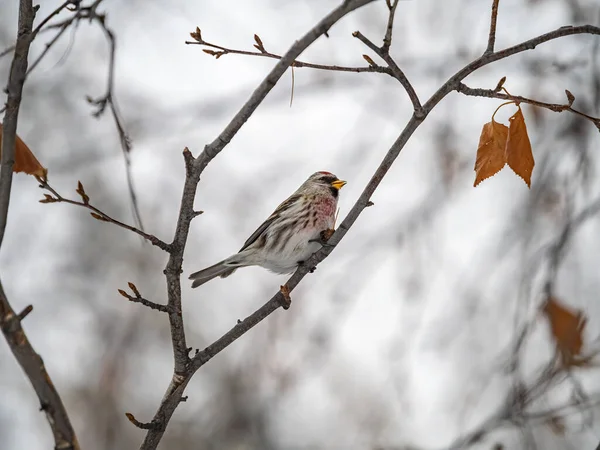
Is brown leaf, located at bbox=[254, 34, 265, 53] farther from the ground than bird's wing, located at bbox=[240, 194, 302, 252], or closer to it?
closer to it

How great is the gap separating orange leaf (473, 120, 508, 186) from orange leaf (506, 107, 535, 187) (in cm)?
3

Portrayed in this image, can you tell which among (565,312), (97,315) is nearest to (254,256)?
(565,312)

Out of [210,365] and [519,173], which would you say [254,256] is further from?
[210,365]

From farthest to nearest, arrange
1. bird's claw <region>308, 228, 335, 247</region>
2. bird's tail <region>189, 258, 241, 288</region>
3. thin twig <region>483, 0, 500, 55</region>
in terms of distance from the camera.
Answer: bird's tail <region>189, 258, 241, 288</region> → bird's claw <region>308, 228, 335, 247</region> → thin twig <region>483, 0, 500, 55</region>

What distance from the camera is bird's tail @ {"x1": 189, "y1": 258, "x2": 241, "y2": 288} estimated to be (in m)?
4.39

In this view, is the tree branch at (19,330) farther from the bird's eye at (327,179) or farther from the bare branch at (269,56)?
the bird's eye at (327,179)

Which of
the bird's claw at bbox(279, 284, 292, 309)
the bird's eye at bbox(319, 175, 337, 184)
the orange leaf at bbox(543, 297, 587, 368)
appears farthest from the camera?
the bird's eye at bbox(319, 175, 337, 184)

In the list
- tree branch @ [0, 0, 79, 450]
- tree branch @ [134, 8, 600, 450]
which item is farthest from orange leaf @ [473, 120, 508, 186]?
tree branch @ [0, 0, 79, 450]

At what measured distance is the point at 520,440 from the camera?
3.23 m

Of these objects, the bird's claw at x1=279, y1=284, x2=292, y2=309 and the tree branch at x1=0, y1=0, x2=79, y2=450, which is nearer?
the tree branch at x1=0, y1=0, x2=79, y2=450

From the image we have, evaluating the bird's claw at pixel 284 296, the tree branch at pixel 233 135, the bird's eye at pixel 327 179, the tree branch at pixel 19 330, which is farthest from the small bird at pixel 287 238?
the tree branch at pixel 19 330

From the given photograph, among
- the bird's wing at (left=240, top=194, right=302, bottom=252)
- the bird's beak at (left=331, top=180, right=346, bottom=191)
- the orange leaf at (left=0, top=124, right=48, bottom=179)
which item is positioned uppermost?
the bird's beak at (left=331, top=180, right=346, bottom=191)

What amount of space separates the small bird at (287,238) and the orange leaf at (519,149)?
73.6 inches

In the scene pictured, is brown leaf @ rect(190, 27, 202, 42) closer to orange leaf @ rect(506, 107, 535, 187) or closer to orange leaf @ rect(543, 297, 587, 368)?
orange leaf @ rect(506, 107, 535, 187)
